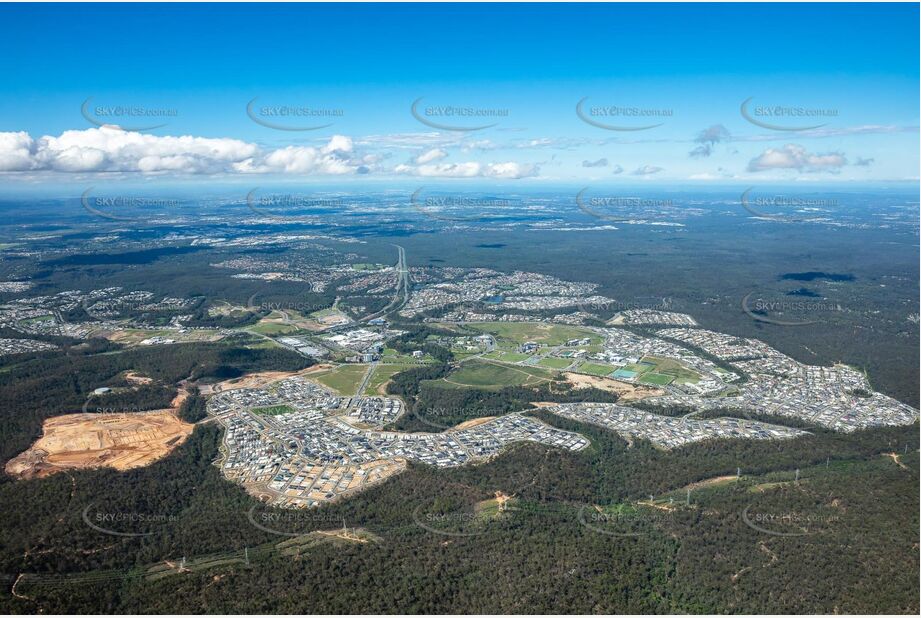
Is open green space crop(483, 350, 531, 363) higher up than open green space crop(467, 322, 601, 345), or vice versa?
open green space crop(467, 322, 601, 345)

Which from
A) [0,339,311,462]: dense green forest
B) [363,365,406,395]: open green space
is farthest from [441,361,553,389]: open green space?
[0,339,311,462]: dense green forest

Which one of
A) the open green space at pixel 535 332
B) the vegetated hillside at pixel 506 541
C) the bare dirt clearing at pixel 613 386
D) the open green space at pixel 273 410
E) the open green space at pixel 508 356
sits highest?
the open green space at pixel 535 332

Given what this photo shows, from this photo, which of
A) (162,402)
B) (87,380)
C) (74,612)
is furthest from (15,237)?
(74,612)

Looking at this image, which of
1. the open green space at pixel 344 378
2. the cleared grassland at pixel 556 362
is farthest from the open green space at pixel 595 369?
the open green space at pixel 344 378

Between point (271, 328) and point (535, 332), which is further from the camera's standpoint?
point (271, 328)

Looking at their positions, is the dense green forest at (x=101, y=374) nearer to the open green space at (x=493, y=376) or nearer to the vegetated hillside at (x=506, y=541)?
the vegetated hillside at (x=506, y=541)

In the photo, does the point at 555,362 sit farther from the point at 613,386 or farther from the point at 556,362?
the point at 613,386

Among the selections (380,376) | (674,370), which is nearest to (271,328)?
(380,376)

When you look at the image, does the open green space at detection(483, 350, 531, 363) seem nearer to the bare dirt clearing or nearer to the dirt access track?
the bare dirt clearing
